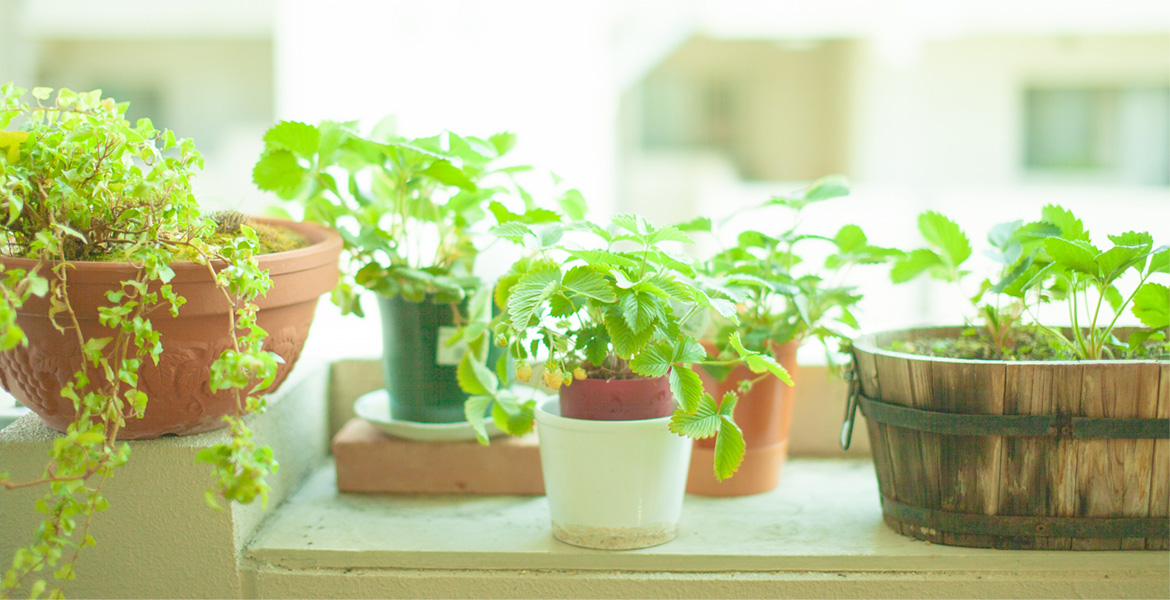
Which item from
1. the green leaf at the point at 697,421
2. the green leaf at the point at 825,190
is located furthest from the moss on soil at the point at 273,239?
the green leaf at the point at 825,190

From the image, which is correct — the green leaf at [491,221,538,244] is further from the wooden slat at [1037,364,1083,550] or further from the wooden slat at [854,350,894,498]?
the wooden slat at [1037,364,1083,550]

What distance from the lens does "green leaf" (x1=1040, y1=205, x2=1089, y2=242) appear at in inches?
33.7

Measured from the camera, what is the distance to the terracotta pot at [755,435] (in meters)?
0.98

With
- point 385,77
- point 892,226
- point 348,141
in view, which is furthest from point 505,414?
point 892,226

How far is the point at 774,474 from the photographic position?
3.40 ft

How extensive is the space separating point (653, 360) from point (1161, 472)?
19.7 inches

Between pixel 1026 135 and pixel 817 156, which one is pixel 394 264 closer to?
pixel 1026 135

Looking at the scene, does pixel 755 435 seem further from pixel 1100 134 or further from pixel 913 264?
pixel 1100 134

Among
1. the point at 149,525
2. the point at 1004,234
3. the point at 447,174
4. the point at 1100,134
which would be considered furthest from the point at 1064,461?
the point at 1100,134

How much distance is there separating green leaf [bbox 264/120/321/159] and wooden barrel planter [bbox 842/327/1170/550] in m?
0.63

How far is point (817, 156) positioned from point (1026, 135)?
3094 millimetres

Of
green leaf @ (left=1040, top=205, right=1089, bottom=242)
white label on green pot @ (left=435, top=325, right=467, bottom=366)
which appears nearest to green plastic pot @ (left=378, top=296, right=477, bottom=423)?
white label on green pot @ (left=435, top=325, right=467, bottom=366)

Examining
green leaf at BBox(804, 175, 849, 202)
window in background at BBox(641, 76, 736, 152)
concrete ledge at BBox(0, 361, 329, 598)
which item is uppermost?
window in background at BBox(641, 76, 736, 152)

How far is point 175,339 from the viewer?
2.49 ft
